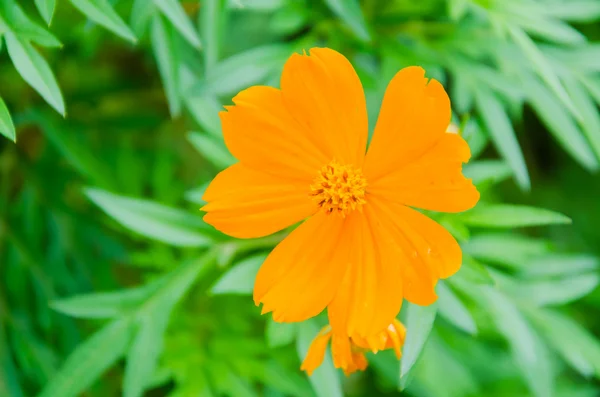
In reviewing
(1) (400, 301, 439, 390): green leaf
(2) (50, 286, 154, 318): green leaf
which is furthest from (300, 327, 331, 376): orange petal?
(2) (50, 286, 154, 318): green leaf

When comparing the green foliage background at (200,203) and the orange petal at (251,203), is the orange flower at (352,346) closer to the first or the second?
the green foliage background at (200,203)

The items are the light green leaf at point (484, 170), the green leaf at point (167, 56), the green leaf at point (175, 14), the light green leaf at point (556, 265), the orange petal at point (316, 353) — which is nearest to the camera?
the orange petal at point (316, 353)

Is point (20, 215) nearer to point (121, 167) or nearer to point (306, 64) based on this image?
point (121, 167)

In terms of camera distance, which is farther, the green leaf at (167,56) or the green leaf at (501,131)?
the green leaf at (501,131)

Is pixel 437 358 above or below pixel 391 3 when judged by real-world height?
below

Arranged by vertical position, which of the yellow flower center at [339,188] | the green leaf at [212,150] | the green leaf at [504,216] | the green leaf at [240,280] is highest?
the yellow flower center at [339,188]

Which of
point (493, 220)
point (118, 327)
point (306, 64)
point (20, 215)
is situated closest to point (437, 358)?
point (493, 220)

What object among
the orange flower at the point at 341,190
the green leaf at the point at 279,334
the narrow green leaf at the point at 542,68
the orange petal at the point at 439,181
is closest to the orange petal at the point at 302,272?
the orange flower at the point at 341,190

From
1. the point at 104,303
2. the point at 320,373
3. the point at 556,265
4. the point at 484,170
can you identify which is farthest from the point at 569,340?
the point at 104,303
